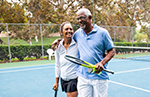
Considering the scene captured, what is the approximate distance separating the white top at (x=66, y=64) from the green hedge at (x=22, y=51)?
10.3m

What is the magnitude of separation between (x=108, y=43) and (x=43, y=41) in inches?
469

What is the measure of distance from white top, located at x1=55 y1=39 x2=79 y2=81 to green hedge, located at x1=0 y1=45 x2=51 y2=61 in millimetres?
10296

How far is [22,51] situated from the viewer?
13008 millimetres

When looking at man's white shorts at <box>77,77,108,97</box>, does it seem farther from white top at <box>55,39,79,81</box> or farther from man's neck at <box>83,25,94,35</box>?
man's neck at <box>83,25,94,35</box>

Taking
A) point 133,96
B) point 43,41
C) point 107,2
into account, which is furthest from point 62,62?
point 107,2

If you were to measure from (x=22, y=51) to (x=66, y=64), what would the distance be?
35.1 feet

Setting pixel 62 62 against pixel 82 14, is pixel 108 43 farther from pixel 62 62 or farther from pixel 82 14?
pixel 62 62

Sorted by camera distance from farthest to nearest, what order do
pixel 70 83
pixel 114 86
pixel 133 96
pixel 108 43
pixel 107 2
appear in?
pixel 107 2
pixel 114 86
pixel 133 96
pixel 70 83
pixel 108 43

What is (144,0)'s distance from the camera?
20.2 metres

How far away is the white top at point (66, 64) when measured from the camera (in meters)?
2.84

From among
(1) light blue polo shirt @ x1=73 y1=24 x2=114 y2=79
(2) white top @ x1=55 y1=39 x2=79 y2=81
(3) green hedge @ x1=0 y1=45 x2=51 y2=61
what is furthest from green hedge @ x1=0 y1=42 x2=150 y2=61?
(1) light blue polo shirt @ x1=73 y1=24 x2=114 y2=79

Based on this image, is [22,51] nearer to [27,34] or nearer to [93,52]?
[27,34]

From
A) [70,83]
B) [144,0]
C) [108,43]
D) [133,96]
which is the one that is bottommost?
[133,96]

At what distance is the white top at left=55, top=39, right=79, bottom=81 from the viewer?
2842 mm
